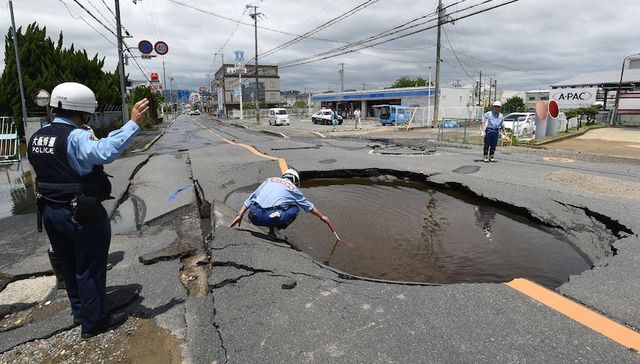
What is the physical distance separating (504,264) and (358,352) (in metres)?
2.98

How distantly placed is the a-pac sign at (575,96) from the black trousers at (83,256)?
1689 inches

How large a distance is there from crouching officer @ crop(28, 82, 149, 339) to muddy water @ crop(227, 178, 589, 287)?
2.63 metres

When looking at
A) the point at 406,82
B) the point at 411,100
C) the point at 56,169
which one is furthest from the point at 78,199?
the point at 406,82

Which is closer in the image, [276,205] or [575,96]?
[276,205]

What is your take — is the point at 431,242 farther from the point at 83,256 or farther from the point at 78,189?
the point at 78,189

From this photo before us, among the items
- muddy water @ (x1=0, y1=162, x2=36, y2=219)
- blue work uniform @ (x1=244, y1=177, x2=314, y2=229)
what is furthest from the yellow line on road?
muddy water @ (x1=0, y1=162, x2=36, y2=219)

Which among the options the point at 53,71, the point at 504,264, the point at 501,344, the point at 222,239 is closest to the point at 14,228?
the point at 222,239

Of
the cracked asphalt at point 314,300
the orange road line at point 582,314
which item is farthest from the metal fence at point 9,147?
the orange road line at point 582,314

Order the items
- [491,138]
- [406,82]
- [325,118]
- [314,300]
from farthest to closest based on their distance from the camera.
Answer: [406,82], [325,118], [491,138], [314,300]

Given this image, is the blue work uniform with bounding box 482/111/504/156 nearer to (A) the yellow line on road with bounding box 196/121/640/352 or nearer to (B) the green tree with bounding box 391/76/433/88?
(A) the yellow line on road with bounding box 196/121/640/352

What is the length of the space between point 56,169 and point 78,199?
246 mm

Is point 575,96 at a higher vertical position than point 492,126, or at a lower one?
higher

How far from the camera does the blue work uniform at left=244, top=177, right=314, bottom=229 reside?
15.4ft

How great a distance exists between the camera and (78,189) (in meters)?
2.60
